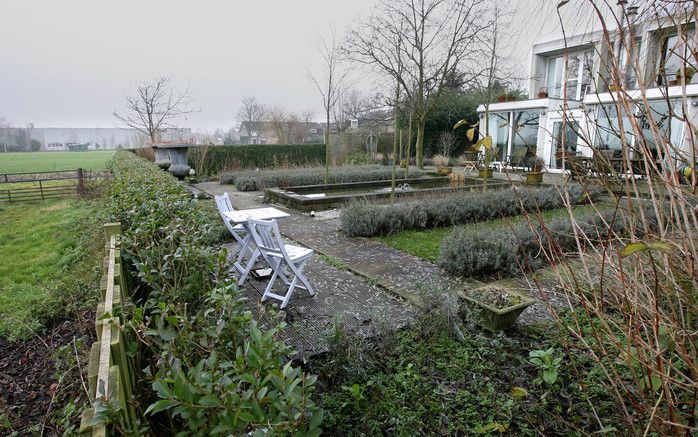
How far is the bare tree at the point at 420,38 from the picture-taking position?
1778cm

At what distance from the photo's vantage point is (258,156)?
21.7 metres

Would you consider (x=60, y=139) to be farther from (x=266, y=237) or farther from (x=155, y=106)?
(x=266, y=237)

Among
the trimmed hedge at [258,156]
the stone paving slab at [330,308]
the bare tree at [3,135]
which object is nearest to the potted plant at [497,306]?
the stone paving slab at [330,308]

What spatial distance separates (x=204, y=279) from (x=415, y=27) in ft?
60.3

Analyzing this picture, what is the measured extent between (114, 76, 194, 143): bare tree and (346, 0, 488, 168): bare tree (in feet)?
35.1

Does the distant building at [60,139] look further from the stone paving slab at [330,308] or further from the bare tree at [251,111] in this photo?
the stone paving slab at [330,308]

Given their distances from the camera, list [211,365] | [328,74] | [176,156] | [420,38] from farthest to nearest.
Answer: [420,38], [328,74], [176,156], [211,365]

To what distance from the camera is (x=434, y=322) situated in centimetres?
338

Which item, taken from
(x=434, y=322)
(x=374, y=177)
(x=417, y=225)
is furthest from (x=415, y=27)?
(x=434, y=322)

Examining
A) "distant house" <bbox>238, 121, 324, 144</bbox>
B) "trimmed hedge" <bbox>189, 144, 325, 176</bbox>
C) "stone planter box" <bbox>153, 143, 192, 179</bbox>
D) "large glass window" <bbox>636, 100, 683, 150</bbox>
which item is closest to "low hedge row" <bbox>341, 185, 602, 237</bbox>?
"large glass window" <bbox>636, 100, 683, 150</bbox>

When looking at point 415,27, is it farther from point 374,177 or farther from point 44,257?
point 44,257

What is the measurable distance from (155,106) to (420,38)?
1418 cm

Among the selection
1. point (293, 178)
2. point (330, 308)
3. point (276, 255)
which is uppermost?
point (293, 178)

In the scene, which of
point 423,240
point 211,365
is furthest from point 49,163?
point 211,365
